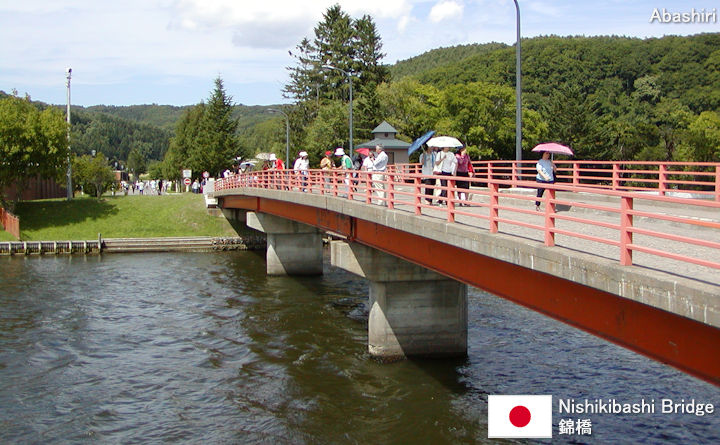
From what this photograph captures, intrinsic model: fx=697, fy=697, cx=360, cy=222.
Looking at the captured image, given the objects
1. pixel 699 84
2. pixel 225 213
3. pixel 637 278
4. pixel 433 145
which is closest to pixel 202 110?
pixel 225 213

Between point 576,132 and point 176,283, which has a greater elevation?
point 576,132

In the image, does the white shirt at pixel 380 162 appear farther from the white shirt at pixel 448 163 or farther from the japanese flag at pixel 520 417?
the japanese flag at pixel 520 417

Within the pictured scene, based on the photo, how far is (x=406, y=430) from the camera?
45.9ft

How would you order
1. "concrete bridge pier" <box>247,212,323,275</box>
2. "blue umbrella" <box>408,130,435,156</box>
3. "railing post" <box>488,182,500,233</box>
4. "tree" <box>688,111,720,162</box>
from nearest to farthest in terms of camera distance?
"railing post" <box>488,182,500,233</box> < "blue umbrella" <box>408,130,435,156</box> < "concrete bridge pier" <box>247,212,323,275</box> < "tree" <box>688,111,720,162</box>

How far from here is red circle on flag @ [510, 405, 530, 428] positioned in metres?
13.6

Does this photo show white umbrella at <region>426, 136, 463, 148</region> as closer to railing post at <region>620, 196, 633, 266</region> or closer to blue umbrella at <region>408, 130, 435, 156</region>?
blue umbrella at <region>408, 130, 435, 156</region>

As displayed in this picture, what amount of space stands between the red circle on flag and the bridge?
295 cm

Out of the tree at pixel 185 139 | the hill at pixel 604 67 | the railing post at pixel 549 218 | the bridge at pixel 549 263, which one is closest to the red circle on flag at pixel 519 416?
the bridge at pixel 549 263

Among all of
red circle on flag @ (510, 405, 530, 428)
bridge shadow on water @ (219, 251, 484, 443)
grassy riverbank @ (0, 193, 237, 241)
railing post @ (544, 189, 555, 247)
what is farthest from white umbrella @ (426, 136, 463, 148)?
grassy riverbank @ (0, 193, 237, 241)

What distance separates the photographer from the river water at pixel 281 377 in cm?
1409

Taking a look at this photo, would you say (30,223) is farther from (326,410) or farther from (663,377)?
(663,377)

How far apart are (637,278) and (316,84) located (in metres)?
84.6

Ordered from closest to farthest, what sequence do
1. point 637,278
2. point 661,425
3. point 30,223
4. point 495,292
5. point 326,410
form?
point 637,278 → point 495,292 → point 661,425 → point 326,410 → point 30,223

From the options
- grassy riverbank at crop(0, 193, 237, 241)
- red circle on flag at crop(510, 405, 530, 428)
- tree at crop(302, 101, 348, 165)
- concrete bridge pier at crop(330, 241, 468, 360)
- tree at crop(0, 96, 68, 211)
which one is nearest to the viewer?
red circle on flag at crop(510, 405, 530, 428)
